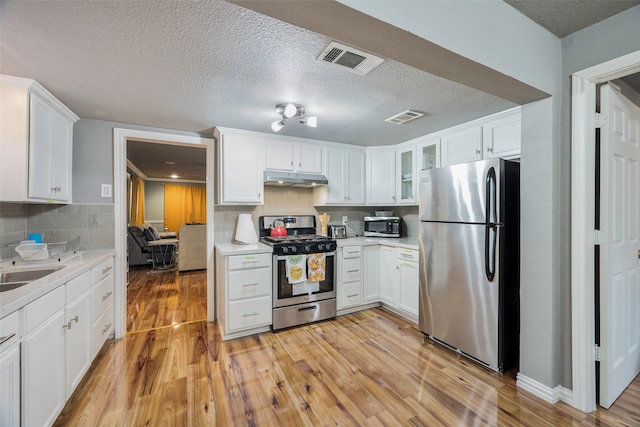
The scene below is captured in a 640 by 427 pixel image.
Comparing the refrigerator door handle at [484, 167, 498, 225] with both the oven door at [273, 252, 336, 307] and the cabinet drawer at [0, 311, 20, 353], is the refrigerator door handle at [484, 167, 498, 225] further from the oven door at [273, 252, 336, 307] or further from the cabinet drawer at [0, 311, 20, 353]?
the cabinet drawer at [0, 311, 20, 353]

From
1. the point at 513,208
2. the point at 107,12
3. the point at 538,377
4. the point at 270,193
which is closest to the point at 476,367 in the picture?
the point at 538,377

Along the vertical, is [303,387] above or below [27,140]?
below

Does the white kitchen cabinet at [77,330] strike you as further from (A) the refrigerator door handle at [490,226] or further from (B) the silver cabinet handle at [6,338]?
(A) the refrigerator door handle at [490,226]

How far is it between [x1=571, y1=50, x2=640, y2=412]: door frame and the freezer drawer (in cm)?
46

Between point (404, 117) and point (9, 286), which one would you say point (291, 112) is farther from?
point (9, 286)

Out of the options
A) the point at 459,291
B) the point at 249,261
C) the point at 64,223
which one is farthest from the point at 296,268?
the point at 64,223

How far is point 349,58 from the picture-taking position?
5.27 feet

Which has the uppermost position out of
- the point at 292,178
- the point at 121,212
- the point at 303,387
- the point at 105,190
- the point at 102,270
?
the point at 292,178

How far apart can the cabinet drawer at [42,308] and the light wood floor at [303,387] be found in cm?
A: 71

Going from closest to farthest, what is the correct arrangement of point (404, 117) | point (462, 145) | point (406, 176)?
point (404, 117) → point (462, 145) → point (406, 176)

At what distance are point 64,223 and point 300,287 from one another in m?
2.39

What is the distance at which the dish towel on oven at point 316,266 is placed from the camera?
3.00m

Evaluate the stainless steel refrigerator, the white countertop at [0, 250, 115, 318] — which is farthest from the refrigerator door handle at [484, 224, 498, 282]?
the white countertop at [0, 250, 115, 318]

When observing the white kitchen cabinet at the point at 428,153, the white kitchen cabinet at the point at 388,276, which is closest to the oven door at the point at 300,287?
the white kitchen cabinet at the point at 388,276
